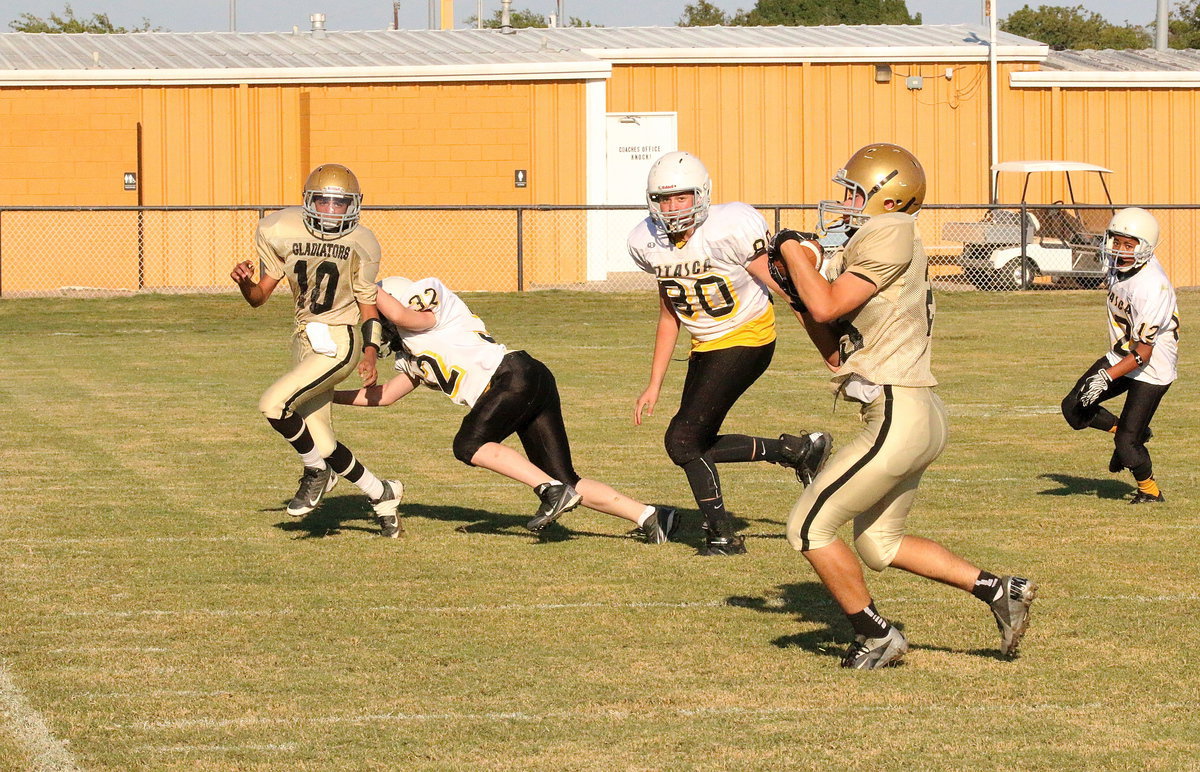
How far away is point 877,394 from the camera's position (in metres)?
5.93

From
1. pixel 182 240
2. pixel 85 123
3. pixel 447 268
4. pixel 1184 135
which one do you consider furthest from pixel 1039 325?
pixel 85 123

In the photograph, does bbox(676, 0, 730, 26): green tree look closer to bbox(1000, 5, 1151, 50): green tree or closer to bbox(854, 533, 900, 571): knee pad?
bbox(1000, 5, 1151, 50): green tree

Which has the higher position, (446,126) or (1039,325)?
(446,126)

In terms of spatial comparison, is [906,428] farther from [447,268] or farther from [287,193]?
[287,193]

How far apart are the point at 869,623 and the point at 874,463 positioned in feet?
2.03

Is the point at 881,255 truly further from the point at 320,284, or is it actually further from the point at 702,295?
the point at 320,284

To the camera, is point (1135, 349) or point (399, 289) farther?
point (1135, 349)

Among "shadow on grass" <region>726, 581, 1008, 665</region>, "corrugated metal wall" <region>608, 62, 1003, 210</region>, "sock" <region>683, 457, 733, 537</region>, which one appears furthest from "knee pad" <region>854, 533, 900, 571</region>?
"corrugated metal wall" <region>608, 62, 1003, 210</region>

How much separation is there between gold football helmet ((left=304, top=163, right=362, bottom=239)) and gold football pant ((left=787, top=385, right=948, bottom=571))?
357 centimetres

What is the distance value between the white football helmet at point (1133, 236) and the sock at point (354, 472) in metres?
4.51

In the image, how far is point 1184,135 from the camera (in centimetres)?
3117

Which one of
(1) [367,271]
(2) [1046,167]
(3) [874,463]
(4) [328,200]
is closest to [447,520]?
(1) [367,271]

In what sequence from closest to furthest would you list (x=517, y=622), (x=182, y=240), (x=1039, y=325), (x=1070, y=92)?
1. (x=517, y=622)
2. (x=1039, y=325)
3. (x=182, y=240)
4. (x=1070, y=92)

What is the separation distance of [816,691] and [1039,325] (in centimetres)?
1674
